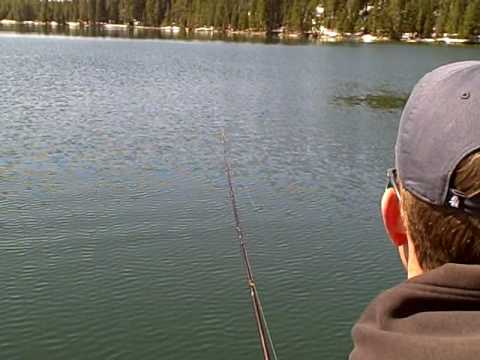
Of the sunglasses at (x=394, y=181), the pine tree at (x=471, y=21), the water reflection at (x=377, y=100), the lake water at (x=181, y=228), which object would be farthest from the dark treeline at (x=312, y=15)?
the sunglasses at (x=394, y=181)

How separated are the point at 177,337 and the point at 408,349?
29.2ft

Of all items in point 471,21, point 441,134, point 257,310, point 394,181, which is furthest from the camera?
point 471,21

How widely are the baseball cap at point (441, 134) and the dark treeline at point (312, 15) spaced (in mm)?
133820

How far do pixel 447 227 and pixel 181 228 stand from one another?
42.7 feet

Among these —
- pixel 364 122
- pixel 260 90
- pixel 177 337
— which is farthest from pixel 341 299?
pixel 260 90

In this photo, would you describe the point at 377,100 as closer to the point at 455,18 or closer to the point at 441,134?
the point at 441,134

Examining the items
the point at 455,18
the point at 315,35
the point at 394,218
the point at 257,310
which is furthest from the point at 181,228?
the point at 315,35

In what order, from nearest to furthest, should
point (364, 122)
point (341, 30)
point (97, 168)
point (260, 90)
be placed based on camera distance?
point (97, 168), point (364, 122), point (260, 90), point (341, 30)

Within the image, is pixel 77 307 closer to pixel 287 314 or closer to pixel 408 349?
pixel 287 314

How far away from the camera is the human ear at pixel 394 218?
1756mm

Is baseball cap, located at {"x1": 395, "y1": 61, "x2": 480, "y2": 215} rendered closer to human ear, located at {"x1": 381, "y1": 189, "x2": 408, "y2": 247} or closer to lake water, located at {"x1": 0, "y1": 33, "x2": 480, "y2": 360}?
human ear, located at {"x1": 381, "y1": 189, "x2": 408, "y2": 247}

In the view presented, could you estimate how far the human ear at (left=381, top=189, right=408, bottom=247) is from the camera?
1756 mm

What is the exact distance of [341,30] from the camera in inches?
5950

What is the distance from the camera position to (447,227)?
4.95 feet
